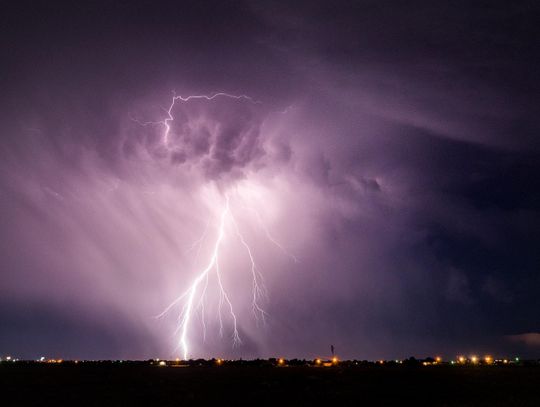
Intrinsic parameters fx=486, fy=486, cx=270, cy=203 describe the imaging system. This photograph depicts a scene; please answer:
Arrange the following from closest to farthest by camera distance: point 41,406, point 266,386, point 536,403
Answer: point 41,406, point 536,403, point 266,386

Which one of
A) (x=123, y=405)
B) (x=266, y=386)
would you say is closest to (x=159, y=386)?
(x=266, y=386)

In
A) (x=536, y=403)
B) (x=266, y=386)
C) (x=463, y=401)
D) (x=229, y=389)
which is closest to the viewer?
(x=536, y=403)

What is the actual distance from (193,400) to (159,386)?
976 cm

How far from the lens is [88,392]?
35.0 meters

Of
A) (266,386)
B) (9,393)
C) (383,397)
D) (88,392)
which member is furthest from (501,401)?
(9,393)

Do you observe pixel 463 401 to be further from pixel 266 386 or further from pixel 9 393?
pixel 9 393

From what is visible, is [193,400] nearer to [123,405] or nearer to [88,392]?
[123,405]

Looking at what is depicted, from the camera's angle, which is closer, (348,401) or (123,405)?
(123,405)

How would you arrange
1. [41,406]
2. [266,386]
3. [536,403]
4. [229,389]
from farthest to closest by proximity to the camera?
1. [266,386]
2. [229,389]
3. [536,403]
4. [41,406]

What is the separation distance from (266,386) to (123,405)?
15.1 m

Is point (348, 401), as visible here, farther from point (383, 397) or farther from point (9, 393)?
point (9, 393)

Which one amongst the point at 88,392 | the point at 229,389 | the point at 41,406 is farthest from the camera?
the point at 229,389

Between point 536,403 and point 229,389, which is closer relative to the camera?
point 536,403

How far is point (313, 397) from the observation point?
33.2 meters
